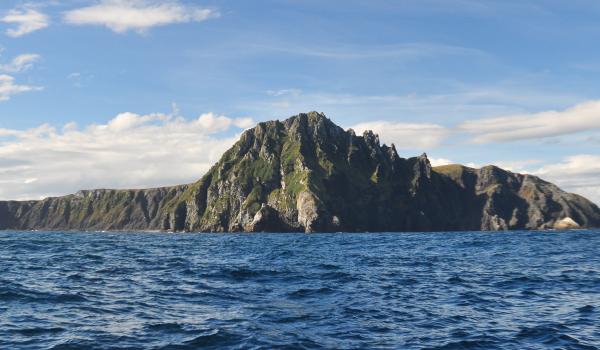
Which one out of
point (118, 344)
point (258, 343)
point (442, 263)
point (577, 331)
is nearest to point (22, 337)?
point (118, 344)

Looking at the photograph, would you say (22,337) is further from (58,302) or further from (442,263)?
(442,263)

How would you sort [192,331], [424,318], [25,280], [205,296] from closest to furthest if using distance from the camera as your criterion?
[192,331]
[424,318]
[205,296]
[25,280]

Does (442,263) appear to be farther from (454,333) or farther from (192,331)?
(192,331)

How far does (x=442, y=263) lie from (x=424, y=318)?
89.4ft

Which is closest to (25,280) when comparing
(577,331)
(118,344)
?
(118,344)

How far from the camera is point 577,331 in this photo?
2033cm

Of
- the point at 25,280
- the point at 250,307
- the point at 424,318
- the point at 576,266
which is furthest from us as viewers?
the point at 576,266

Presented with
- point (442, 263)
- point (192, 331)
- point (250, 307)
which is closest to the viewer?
point (192, 331)

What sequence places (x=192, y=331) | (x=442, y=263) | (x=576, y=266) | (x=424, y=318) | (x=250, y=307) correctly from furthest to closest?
(x=442, y=263), (x=576, y=266), (x=250, y=307), (x=424, y=318), (x=192, y=331)

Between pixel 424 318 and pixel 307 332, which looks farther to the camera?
pixel 424 318

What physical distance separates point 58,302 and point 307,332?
47.3 feet

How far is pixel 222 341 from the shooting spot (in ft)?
60.0

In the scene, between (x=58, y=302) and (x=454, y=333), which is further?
(x=58, y=302)

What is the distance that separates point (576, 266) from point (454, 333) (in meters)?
30.9
